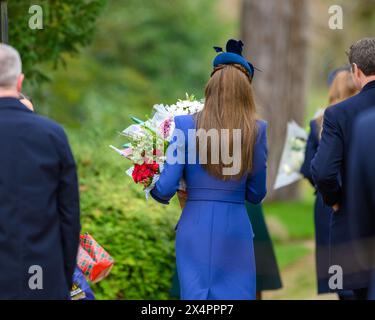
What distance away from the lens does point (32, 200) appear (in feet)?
15.9

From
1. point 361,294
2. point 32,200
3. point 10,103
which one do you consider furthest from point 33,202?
point 361,294

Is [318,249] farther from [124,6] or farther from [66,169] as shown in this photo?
[124,6]

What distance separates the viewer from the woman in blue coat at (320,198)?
7.75 m

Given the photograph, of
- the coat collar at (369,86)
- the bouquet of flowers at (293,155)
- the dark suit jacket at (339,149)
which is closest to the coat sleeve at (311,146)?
the bouquet of flowers at (293,155)

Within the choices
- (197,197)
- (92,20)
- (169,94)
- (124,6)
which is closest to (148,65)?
(169,94)

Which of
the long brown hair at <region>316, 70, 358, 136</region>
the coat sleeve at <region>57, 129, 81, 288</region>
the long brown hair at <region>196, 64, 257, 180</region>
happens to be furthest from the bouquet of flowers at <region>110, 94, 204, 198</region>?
the long brown hair at <region>316, 70, 358, 136</region>

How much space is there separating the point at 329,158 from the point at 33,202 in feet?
6.88

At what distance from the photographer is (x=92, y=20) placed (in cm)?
947

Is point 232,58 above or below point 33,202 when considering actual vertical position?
above

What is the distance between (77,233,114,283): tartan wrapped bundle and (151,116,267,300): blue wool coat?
1.09 m

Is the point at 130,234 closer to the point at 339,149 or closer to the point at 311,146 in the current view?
the point at 311,146

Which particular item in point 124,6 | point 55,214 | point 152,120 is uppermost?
point 124,6
